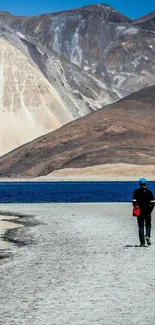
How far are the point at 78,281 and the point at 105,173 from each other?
5669 inches

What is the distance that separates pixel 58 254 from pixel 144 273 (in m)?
5.05

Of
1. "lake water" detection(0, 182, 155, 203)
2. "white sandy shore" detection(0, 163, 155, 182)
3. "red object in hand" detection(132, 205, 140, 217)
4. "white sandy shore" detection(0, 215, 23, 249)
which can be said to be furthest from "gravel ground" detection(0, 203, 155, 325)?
"white sandy shore" detection(0, 163, 155, 182)

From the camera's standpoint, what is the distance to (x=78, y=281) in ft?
53.7

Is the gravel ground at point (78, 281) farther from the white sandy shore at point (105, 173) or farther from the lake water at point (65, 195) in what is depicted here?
the white sandy shore at point (105, 173)

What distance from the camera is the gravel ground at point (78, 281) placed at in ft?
42.0

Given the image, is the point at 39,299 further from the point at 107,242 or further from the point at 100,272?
the point at 107,242

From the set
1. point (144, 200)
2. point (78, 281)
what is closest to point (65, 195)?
point (144, 200)

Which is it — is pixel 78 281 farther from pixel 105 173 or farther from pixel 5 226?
pixel 105 173

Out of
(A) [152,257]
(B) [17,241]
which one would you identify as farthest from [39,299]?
(B) [17,241]

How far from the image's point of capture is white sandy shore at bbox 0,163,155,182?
510ft

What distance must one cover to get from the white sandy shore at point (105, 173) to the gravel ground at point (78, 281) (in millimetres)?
127372

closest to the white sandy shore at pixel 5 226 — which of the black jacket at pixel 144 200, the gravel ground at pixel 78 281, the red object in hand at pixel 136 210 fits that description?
the gravel ground at pixel 78 281

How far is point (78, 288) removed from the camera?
50.6 feet

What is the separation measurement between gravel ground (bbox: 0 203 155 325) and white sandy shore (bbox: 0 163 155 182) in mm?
127372
